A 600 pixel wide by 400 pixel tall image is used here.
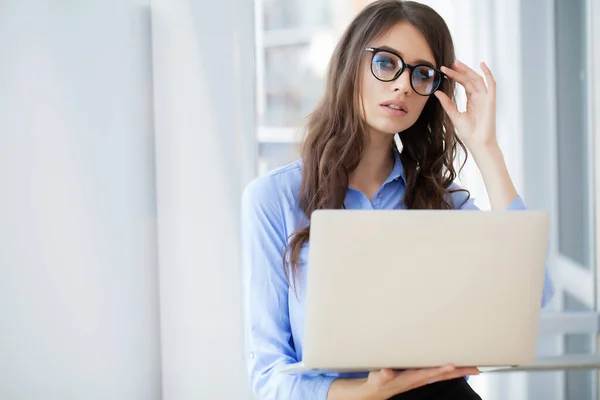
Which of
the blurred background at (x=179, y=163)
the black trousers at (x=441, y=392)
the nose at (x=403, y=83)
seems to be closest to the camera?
the black trousers at (x=441, y=392)

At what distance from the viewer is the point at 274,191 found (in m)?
1.44

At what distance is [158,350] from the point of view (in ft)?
7.29

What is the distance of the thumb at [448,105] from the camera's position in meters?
1.53

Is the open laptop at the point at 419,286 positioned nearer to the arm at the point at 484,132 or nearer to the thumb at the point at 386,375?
the thumb at the point at 386,375

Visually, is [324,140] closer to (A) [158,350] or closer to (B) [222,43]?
(B) [222,43]

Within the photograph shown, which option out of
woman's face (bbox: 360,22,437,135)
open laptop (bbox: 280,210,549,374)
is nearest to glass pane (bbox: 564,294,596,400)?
woman's face (bbox: 360,22,437,135)

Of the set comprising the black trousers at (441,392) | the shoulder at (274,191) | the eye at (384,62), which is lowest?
the black trousers at (441,392)

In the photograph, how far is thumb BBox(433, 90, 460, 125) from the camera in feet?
5.02

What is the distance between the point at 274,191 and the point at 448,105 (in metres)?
0.48

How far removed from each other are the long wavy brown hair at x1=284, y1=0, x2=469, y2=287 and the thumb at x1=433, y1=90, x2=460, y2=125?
5 cm

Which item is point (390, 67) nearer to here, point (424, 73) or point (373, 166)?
point (424, 73)

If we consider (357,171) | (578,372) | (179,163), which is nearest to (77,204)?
(179,163)

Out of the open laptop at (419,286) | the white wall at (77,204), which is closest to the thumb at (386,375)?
the open laptop at (419,286)

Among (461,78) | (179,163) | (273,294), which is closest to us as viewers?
(273,294)
